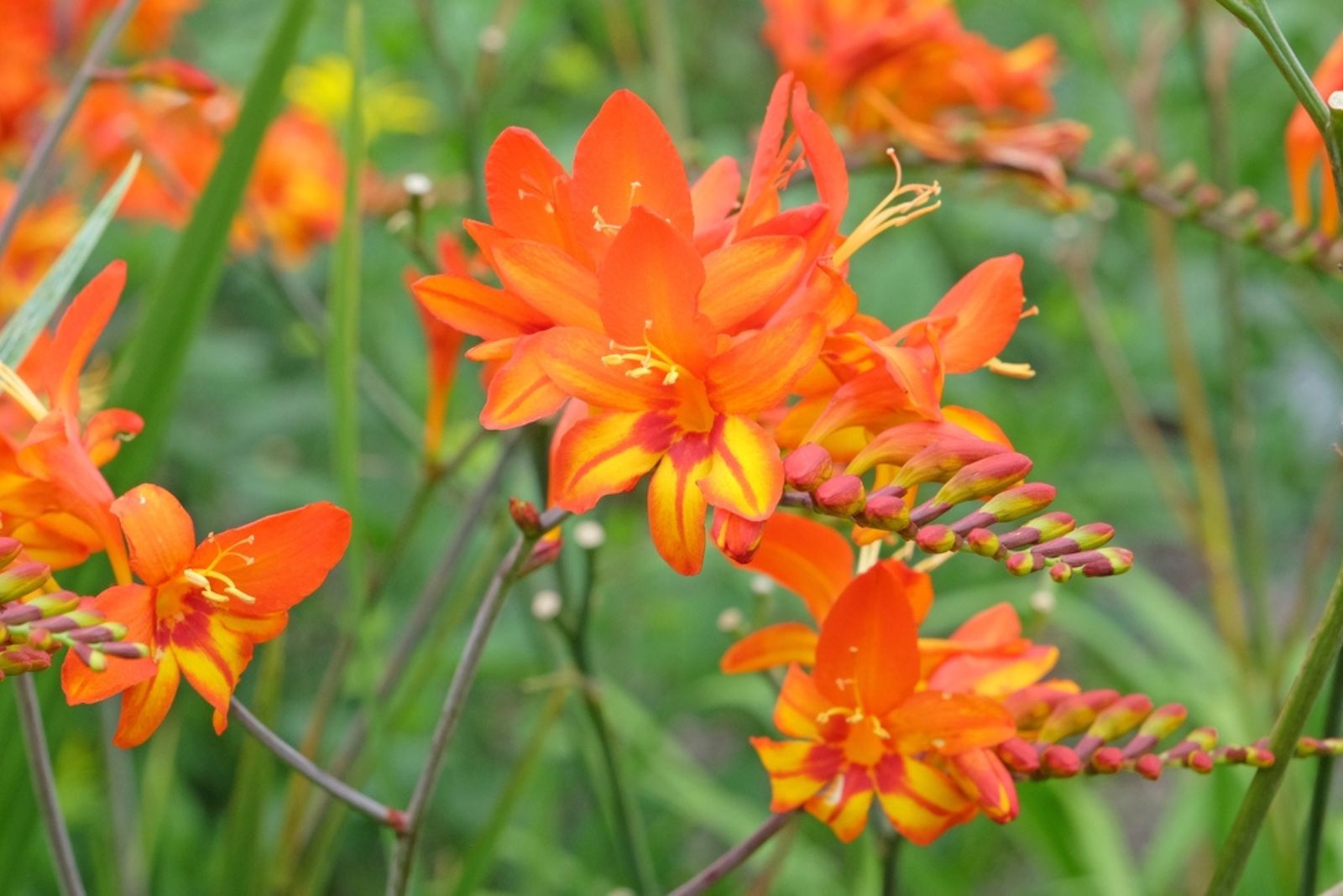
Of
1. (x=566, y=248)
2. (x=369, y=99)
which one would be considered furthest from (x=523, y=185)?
(x=369, y=99)

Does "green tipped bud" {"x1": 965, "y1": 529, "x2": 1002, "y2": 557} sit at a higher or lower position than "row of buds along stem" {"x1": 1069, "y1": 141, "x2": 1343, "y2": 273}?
higher

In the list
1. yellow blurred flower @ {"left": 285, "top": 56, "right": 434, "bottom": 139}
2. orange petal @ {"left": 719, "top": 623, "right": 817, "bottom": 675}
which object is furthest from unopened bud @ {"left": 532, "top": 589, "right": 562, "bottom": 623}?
yellow blurred flower @ {"left": 285, "top": 56, "right": 434, "bottom": 139}

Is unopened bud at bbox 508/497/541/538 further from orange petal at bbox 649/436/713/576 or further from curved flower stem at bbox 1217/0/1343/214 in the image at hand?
curved flower stem at bbox 1217/0/1343/214

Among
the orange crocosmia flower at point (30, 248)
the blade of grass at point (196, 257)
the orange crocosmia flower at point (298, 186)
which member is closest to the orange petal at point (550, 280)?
the blade of grass at point (196, 257)

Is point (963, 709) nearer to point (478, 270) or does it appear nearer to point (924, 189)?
point (924, 189)

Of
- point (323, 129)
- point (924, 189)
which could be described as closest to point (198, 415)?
point (323, 129)

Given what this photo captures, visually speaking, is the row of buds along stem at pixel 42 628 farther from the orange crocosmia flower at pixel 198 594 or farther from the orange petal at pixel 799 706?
the orange petal at pixel 799 706
